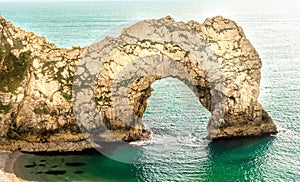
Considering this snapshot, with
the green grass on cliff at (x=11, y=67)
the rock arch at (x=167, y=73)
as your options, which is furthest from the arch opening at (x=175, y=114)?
the green grass on cliff at (x=11, y=67)

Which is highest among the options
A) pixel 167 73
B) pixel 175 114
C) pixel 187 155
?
pixel 167 73

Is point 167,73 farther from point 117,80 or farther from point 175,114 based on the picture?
point 175,114

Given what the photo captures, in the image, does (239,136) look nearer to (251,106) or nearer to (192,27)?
(251,106)

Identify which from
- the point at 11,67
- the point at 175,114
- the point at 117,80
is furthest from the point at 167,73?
the point at 11,67

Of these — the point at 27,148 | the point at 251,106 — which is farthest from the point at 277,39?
the point at 27,148

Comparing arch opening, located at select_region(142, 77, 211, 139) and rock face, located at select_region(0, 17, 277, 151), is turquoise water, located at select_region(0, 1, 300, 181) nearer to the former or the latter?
arch opening, located at select_region(142, 77, 211, 139)

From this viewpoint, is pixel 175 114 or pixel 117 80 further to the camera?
pixel 175 114
